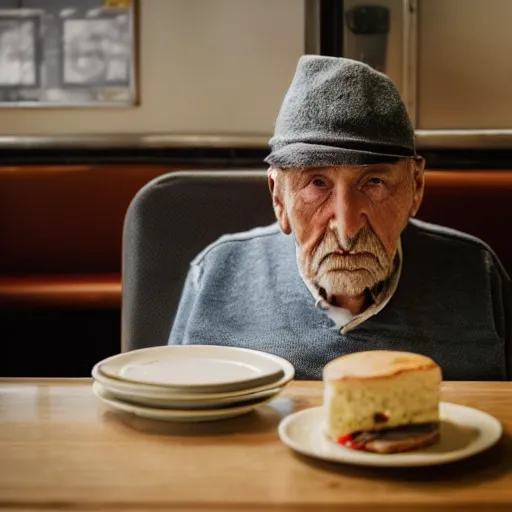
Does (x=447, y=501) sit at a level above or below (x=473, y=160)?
below

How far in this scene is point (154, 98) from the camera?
154 inches

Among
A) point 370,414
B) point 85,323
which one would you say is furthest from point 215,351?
point 85,323

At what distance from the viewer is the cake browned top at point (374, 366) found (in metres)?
0.97

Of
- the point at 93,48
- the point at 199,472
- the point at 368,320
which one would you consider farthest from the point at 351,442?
the point at 93,48

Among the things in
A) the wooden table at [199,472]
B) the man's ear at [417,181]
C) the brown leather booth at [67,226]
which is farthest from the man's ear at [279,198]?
the brown leather booth at [67,226]

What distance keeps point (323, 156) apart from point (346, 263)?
0.68ft

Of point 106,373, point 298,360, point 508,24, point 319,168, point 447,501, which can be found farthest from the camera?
point 508,24

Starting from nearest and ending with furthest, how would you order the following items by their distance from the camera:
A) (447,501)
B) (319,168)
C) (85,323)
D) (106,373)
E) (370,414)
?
(447,501) < (370,414) < (106,373) < (319,168) < (85,323)

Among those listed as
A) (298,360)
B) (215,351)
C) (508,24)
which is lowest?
(298,360)

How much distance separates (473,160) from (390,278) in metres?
1.60

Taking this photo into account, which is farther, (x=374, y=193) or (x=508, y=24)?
(x=508, y=24)

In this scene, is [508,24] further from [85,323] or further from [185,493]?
[185,493]

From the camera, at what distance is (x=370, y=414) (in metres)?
0.97

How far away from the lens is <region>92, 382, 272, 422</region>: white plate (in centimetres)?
110
